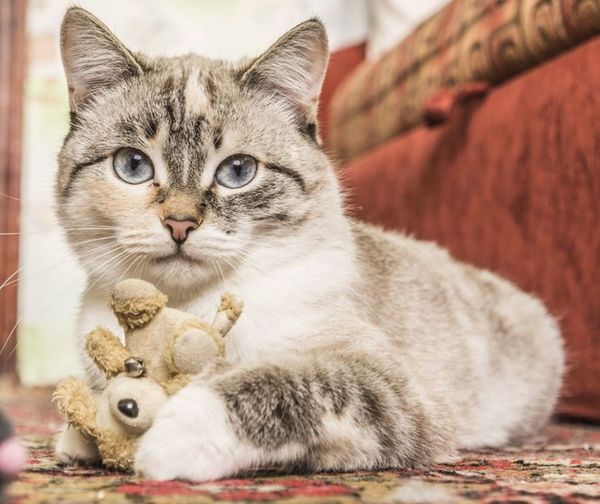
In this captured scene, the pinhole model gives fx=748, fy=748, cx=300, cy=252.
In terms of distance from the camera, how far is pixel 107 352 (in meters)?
1.22

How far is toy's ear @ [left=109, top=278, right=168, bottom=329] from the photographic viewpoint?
1.20 meters

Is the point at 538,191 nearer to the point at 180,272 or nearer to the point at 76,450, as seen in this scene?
the point at 180,272

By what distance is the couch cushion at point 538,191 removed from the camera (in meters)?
2.07

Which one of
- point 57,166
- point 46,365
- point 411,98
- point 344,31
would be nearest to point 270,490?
point 57,166

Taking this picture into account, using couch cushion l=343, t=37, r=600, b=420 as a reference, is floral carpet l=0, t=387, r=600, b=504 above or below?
below

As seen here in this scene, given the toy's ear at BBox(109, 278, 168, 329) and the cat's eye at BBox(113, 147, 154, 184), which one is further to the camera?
the cat's eye at BBox(113, 147, 154, 184)

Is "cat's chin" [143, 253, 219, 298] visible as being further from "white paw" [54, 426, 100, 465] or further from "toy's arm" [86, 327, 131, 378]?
"white paw" [54, 426, 100, 465]

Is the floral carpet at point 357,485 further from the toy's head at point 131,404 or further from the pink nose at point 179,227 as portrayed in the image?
the pink nose at point 179,227

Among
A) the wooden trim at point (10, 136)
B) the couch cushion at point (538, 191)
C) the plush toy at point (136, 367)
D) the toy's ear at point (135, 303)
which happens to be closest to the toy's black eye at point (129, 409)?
the plush toy at point (136, 367)

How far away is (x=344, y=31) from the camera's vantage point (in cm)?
511

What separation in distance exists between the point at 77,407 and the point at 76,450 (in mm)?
136

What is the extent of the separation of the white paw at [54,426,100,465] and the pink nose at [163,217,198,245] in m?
0.38

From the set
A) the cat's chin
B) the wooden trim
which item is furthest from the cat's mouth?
the wooden trim

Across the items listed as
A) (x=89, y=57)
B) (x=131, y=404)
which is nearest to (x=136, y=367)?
(x=131, y=404)
